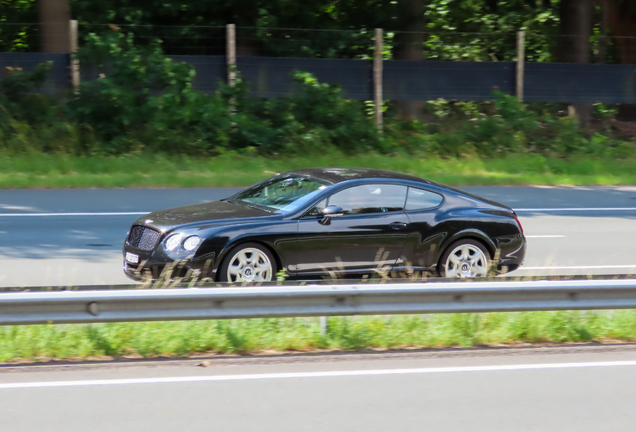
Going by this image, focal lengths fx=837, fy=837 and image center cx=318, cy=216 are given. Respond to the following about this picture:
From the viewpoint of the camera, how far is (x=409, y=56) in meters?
24.7

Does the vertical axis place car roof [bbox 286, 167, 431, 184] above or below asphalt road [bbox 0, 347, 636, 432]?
above

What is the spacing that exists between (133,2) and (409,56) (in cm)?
815

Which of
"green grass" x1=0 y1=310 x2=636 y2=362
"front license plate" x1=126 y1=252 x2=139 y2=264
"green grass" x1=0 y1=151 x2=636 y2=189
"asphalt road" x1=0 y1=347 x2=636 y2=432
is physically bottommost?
"asphalt road" x1=0 y1=347 x2=636 y2=432

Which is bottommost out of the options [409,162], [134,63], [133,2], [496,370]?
[496,370]

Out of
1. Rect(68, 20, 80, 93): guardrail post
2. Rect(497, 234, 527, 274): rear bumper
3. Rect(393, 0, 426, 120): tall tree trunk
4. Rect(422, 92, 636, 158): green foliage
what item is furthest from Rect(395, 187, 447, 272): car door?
Rect(393, 0, 426, 120): tall tree trunk

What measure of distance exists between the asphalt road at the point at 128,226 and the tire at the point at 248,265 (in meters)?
1.60

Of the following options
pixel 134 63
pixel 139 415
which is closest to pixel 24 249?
pixel 139 415

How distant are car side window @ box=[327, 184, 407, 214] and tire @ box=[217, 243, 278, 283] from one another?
932 millimetres

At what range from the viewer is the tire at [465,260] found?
9188 mm

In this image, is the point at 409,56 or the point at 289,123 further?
the point at 409,56

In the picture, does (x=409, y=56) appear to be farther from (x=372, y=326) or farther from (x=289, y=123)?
(x=372, y=326)

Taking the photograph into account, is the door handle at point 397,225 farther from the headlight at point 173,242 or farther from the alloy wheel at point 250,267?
the headlight at point 173,242

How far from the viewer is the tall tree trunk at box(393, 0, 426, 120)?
2447 cm

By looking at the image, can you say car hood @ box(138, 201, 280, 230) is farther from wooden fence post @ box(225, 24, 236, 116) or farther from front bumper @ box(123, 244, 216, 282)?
wooden fence post @ box(225, 24, 236, 116)
